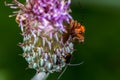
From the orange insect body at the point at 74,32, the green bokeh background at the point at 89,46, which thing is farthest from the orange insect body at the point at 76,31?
the green bokeh background at the point at 89,46

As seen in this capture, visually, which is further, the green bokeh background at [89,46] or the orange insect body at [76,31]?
the green bokeh background at [89,46]

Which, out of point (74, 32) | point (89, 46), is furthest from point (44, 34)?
point (89, 46)

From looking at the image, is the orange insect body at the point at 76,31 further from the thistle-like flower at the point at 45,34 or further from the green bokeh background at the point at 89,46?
the green bokeh background at the point at 89,46

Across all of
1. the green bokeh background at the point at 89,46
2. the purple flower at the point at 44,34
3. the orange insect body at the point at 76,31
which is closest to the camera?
the purple flower at the point at 44,34

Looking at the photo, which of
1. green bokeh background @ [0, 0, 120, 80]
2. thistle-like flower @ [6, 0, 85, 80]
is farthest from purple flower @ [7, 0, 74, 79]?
green bokeh background @ [0, 0, 120, 80]

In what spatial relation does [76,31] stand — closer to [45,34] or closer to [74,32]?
[74,32]

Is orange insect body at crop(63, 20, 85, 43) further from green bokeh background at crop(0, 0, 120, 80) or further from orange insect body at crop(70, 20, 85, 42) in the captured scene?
green bokeh background at crop(0, 0, 120, 80)

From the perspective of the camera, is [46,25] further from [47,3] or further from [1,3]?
[1,3]

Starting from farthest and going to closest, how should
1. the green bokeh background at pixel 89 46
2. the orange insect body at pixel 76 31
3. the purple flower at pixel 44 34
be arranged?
the green bokeh background at pixel 89 46 < the orange insect body at pixel 76 31 < the purple flower at pixel 44 34
